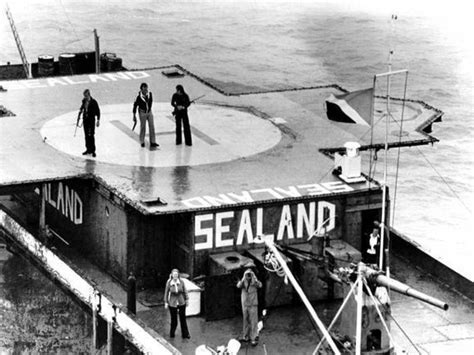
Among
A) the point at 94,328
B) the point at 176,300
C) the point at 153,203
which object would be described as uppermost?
the point at 153,203

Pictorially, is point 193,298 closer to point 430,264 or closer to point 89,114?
point 89,114

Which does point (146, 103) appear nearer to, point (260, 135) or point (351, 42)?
point (260, 135)

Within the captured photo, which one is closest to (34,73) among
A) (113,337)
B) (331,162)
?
(331,162)

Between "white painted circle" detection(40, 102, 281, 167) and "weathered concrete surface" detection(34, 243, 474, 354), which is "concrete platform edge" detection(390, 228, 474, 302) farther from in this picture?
"white painted circle" detection(40, 102, 281, 167)

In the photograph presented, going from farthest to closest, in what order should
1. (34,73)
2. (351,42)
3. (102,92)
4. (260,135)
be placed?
1. (351,42)
2. (34,73)
3. (102,92)
4. (260,135)

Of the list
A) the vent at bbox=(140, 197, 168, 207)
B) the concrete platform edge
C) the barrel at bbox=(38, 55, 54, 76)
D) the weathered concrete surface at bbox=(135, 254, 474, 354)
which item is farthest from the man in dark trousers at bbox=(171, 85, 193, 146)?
the barrel at bbox=(38, 55, 54, 76)

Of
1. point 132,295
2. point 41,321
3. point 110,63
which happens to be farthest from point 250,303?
point 110,63

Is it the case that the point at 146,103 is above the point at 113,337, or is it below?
above
